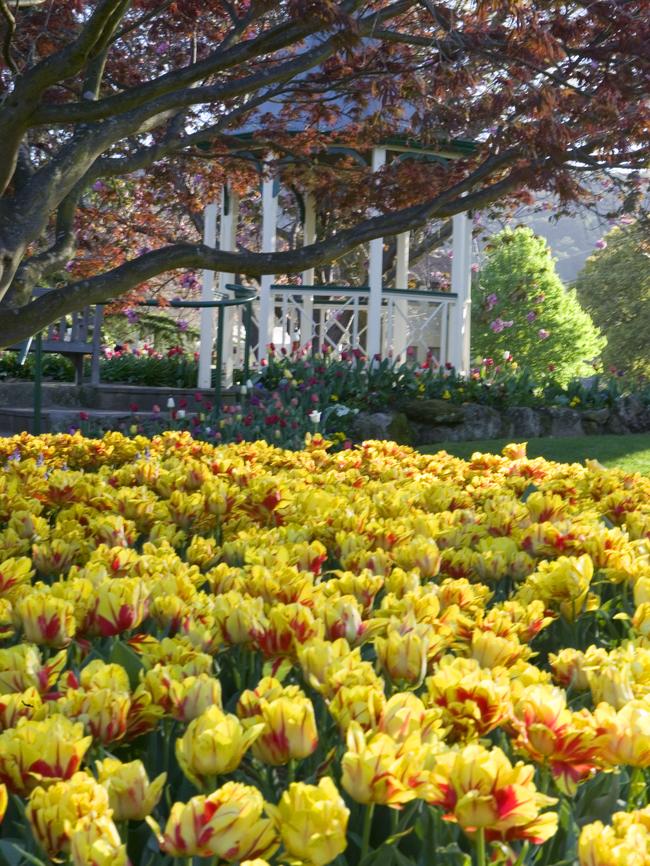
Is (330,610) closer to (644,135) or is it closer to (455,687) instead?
(455,687)

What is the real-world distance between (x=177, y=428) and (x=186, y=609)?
7.66 metres

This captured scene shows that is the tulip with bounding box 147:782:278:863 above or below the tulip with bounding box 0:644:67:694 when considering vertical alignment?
below

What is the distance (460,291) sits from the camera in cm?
1495

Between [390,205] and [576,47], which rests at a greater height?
[576,47]

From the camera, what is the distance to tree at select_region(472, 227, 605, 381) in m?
26.0

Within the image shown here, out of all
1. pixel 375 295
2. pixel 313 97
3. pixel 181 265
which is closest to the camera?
pixel 181 265

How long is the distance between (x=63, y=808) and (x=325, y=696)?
0.45 m

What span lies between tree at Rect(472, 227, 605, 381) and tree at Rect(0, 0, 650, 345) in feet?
62.3

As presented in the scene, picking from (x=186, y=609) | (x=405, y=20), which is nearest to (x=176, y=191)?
(x=405, y=20)

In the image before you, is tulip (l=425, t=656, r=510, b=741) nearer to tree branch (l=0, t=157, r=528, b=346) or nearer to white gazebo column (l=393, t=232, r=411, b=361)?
tree branch (l=0, t=157, r=528, b=346)

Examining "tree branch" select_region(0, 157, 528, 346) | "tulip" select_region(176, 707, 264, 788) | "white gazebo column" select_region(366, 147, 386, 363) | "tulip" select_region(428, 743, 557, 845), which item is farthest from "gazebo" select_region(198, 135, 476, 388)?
"tulip" select_region(428, 743, 557, 845)

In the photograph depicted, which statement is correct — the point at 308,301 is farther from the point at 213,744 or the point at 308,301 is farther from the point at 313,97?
the point at 213,744

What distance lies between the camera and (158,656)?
1.58m

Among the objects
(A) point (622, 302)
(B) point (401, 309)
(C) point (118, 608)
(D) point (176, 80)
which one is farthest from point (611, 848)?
(A) point (622, 302)
